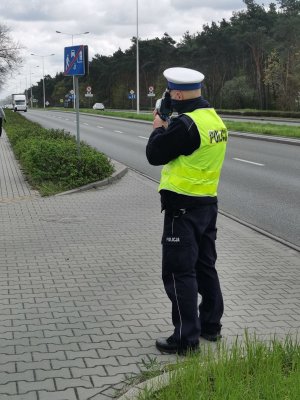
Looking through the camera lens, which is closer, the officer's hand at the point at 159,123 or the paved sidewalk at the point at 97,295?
the paved sidewalk at the point at 97,295

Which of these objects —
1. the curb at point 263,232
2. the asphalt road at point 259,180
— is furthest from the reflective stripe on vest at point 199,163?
the asphalt road at point 259,180

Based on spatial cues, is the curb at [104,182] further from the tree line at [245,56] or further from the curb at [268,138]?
the tree line at [245,56]

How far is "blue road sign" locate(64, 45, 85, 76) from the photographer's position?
14.3 m

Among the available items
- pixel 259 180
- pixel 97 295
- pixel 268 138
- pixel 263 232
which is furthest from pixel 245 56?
pixel 97 295

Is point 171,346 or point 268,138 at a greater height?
point 171,346

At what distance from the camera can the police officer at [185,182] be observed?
4.19 metres

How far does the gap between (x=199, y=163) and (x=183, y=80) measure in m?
0.53

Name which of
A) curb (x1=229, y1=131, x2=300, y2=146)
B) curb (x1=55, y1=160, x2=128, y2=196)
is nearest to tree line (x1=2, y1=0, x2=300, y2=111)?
curb (x1=229, y1=131, x2=300, y2=146)

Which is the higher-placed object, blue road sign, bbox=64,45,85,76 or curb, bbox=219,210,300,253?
blue road sign, bbox=64,45,85,76

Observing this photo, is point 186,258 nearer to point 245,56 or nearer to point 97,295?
point 97,295

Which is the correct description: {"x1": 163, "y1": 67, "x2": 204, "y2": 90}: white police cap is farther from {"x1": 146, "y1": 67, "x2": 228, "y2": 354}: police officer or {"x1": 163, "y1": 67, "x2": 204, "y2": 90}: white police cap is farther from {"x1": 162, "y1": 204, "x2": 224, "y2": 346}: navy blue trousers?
{"x1": 162, "y1": 204, "x2": 224, "y2": 346}: navy blue trousers

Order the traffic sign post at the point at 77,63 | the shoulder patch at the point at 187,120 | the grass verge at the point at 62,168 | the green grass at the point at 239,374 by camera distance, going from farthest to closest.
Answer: the traffic sign post at the point at 77,63, the grass verge at the point at 62,168, the shoulder patch at the point at 187,120, the green grass at the point at 239,374

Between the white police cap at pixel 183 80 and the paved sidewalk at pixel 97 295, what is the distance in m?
1.73

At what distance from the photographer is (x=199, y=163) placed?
428cm
